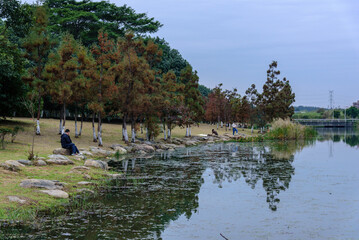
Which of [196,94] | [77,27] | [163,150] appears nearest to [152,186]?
[163,150]

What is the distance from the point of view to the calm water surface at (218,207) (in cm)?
1090

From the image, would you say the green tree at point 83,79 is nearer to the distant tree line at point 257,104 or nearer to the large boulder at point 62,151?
the large boulder at point 62,151

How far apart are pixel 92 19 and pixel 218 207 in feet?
171

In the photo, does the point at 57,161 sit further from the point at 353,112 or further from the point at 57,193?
the point at 353,112

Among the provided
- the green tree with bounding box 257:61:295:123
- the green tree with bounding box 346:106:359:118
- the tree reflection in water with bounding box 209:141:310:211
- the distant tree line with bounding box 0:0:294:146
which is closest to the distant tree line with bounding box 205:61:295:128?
the green tree with bounding box 257:61:295:123

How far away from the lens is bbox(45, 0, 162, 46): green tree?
59969 mm

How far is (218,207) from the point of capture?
14.0m

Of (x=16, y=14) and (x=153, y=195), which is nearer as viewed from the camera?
(x=153, y=195)

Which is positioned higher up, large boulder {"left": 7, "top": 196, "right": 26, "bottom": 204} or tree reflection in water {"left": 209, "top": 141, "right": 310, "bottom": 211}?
large boulder {"left": 7, "top": 196, "right": 26, "bottom": 204}

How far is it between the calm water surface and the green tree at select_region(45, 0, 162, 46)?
42.2 metres

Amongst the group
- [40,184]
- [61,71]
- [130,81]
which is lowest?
[40,184]

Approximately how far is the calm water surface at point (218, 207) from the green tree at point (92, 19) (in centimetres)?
4215

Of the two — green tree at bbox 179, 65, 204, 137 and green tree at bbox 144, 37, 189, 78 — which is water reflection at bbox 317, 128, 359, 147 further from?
green tree at bbox 144, 37, 189, 78

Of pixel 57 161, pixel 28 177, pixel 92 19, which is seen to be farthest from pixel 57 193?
pixel 92 19
